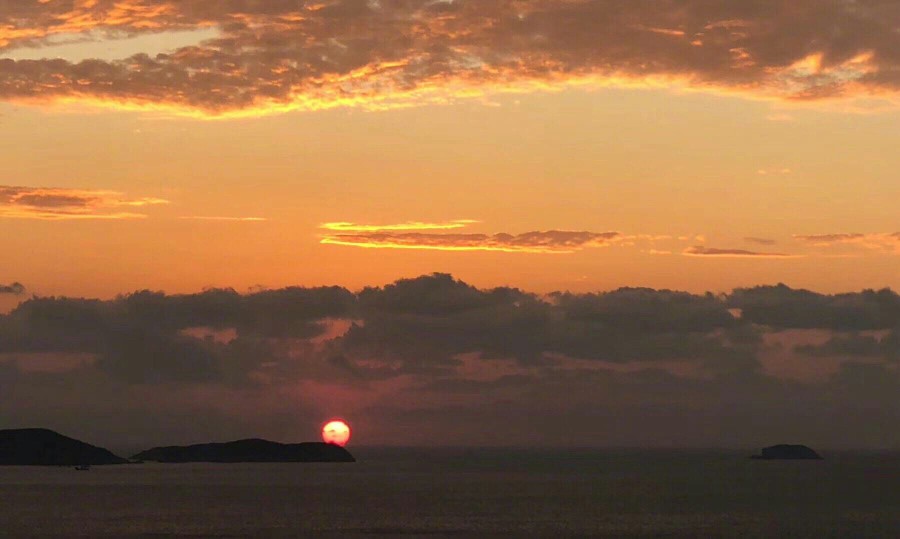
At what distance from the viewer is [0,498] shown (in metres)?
192

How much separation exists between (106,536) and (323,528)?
24669 mm

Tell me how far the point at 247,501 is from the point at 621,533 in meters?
76.1

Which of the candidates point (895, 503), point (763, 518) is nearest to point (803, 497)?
point (895, 503)

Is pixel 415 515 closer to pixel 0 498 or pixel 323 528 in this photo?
pixel 323 528

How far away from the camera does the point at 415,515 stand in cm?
15262

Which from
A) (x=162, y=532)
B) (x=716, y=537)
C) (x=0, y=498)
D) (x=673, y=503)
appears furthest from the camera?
(x=0, y=498)

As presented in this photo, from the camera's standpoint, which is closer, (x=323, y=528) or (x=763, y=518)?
(x=323, y=528)

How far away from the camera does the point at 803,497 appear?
649 feet

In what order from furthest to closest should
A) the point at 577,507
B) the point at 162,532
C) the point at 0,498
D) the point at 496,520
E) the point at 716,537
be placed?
1. the point at 0,498
2. the point at 577,507
3. the point at 496,520
4. the point at 162,532
5. the point at 716,537

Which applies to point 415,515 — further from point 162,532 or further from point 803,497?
point 803,497

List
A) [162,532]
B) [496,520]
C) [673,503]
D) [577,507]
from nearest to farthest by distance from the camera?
[162,532]
[496,520]
[577,507]
[673,503]

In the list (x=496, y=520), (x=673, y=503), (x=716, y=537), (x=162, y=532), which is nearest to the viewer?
(x=716, y=537)

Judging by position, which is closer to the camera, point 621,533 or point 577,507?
point 621,533

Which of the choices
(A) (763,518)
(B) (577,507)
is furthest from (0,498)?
(A) (763,518)
